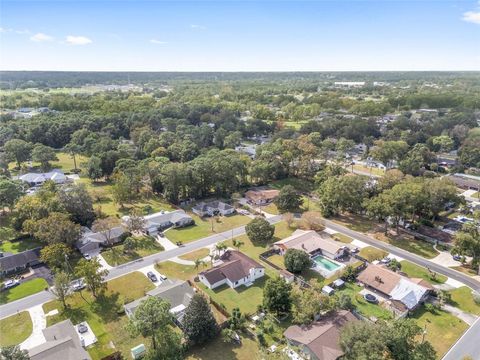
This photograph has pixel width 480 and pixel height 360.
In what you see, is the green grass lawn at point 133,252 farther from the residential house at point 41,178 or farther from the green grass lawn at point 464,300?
the green grass lawn at point 464,300

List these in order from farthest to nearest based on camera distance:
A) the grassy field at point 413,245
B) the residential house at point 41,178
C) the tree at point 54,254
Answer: the residential house at point 41,178, the grassy field at point 413,245, the tree at point 54,254

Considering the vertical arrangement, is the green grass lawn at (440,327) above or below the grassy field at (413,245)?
below

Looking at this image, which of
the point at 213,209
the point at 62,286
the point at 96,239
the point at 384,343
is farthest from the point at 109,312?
the point at 213,209

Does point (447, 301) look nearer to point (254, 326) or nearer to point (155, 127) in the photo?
point (254, 326)

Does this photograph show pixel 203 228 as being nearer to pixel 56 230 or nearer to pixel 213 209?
pixel 213 209

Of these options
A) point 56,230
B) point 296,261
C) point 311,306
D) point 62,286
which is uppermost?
point 56,230

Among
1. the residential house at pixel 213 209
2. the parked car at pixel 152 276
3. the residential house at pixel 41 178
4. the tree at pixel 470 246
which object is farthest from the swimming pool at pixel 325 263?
the residential house at pixel 41 178
